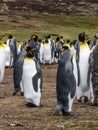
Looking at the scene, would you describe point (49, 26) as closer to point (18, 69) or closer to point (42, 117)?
point (18, 69)

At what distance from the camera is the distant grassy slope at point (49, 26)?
4450cm

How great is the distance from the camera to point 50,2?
74.3 metres

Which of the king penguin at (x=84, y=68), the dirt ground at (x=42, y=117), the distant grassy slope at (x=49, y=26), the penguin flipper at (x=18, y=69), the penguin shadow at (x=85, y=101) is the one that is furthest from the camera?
the distant grassy slope at (x=49, y=26)

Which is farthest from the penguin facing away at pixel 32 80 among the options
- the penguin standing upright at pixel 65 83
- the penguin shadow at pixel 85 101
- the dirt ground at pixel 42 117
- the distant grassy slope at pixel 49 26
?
the distant grassy slope at pixel 49 26

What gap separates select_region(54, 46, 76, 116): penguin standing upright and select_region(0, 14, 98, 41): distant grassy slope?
31.7 m

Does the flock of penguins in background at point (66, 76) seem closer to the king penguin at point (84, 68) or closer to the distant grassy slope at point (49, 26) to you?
the king penguin at point (84, 68)

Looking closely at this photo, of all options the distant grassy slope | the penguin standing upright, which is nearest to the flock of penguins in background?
the penguin standing upright

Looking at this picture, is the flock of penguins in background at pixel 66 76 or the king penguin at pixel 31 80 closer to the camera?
the flock of penguins in background at pixel 66 76

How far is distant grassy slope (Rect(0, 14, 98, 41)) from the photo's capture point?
4450cm

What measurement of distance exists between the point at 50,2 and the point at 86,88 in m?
64.0

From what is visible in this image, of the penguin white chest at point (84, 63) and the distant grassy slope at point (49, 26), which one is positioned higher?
the penguin white chest at point (84, 63)

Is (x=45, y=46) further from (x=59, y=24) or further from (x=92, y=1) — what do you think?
(x=92, y=1)

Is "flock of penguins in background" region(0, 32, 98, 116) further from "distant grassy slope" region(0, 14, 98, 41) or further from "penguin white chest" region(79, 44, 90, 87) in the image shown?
"distant grassy slope" region(0, 14, 98, 41)

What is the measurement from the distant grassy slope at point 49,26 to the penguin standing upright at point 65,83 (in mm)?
31671
